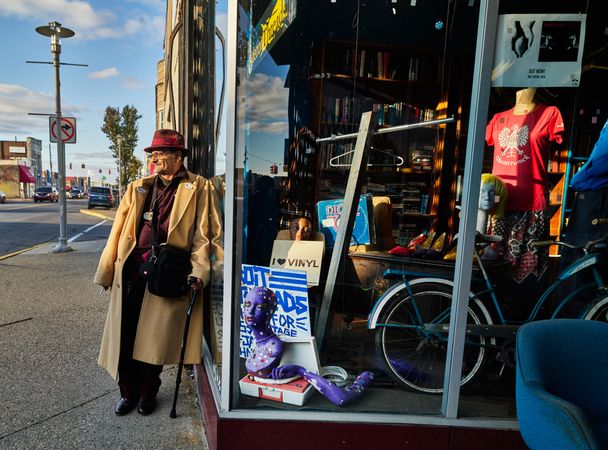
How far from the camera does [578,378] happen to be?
1894 mm

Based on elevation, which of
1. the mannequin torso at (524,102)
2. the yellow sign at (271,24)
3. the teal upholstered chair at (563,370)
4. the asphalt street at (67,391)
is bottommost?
the asphalt street at (67,391)

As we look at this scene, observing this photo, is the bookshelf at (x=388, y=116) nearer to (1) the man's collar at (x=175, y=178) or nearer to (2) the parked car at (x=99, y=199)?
(1) the man's collar at (x=175, y=178)

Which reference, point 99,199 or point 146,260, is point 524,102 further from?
point 99,199

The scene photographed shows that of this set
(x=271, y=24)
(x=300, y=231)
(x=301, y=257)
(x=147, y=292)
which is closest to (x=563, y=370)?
(x=301, y=257)

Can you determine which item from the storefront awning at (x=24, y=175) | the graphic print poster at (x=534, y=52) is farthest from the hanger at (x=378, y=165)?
the storefront awning at (x=24, y=175)

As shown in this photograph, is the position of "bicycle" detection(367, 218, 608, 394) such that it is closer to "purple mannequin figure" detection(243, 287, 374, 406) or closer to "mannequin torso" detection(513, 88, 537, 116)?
"purple mannequin figure" detection(243, 287, 374, 406)

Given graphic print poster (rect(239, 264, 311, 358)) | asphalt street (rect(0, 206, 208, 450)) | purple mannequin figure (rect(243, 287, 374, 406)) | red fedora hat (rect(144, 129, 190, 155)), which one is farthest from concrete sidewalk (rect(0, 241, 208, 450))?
red fedora hat (rect(144, 129, 190, 155))

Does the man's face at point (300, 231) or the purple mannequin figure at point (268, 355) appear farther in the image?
the man's face at point (300, 231)

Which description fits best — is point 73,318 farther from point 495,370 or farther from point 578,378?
point 578,378

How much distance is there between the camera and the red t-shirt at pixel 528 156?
2988 millimetres

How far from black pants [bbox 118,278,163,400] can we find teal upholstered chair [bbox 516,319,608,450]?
228 cm

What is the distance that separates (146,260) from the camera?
2781mm

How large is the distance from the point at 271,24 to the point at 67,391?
3006 mm

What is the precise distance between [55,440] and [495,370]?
9.55ft
